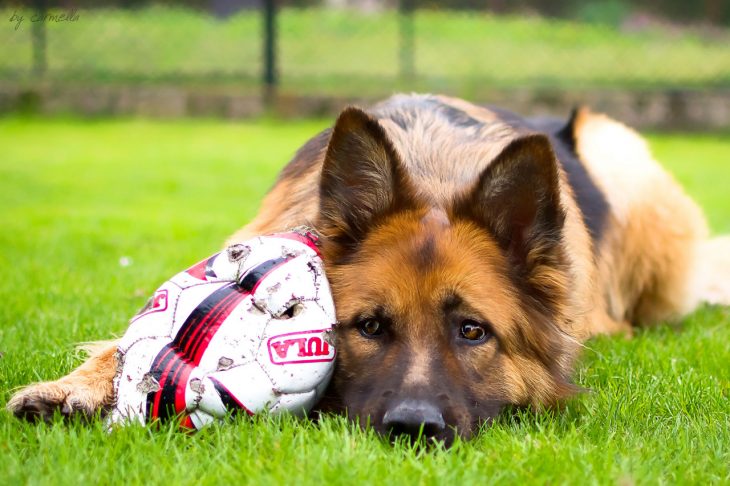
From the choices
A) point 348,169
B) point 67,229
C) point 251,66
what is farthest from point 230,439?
point 251,66

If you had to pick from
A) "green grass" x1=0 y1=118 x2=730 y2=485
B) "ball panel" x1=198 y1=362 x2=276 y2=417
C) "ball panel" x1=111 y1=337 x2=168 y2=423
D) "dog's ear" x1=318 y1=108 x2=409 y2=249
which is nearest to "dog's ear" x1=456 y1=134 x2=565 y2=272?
"dog's ear" x1=318 y1=108 x2=409 y2=249

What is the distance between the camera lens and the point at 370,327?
3.73 metres

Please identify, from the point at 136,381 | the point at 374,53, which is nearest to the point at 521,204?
the point at 136,381

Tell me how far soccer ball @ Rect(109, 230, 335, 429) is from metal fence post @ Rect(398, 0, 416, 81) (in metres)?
16.0

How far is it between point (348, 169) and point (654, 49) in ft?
54.2

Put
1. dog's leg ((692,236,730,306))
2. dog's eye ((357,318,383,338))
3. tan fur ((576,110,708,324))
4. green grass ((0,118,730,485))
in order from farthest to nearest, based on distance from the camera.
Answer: dog's leg ((692,236,730,306)) → tan fur ((576,110,708,324)) → dog's eye ((357,318,383,338)) → green grass ((0,118,730,485))

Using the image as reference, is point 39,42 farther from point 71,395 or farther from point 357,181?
point 71,395

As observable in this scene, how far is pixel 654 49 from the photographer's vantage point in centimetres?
1881

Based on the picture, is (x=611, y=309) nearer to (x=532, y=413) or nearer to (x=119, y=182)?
(x=532, y=413)

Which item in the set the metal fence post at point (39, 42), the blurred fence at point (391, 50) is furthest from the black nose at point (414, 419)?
the metal fence post at point (39, 42)

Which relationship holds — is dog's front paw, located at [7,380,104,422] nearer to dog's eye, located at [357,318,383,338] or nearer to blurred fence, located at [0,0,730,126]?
dog's eye, located at [357,318,383,338]

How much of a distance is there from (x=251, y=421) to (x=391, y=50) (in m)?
16.6

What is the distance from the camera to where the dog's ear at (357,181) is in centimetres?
381

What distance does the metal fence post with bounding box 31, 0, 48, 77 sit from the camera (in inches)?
715
